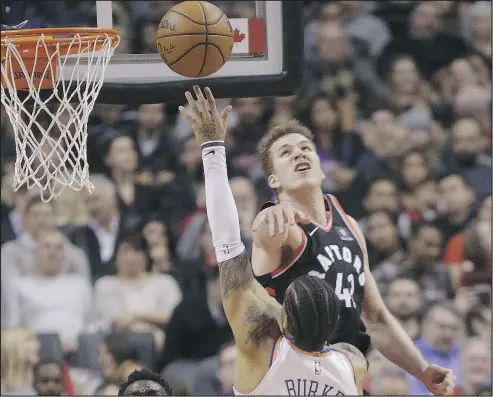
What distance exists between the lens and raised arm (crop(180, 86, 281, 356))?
411cm

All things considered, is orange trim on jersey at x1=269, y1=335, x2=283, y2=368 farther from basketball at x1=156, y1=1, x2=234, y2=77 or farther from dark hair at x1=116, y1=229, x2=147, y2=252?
dark hair at x1=116, y1=229, x2=147, y2=252

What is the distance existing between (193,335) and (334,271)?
2.15 metres

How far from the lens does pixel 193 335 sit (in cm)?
662

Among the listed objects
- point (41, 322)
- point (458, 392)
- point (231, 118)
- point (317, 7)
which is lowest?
point (458, 392)

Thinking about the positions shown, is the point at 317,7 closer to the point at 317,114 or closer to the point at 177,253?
the point at 317,114

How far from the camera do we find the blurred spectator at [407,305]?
21.9 feet

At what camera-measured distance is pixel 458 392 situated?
21.4ft

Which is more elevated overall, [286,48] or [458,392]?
[286,48]

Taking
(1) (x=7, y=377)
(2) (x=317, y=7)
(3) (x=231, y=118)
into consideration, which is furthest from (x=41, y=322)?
(2) (x=317, y=7)

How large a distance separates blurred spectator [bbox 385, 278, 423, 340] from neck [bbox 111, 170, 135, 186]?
1990 millimetres

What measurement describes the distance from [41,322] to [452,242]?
2.83 meters

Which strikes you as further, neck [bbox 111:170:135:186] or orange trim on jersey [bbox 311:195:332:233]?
neck [bbox 111:170:135:186]

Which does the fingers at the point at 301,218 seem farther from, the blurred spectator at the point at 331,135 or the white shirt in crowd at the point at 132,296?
the blurred spectator at the point at 331,135

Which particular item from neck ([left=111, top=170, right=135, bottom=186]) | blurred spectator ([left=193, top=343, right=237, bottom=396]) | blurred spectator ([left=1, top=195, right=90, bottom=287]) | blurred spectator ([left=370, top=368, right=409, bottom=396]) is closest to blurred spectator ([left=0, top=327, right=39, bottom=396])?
blurred spectator ([left=1, top=195, right=90, bottom=287])
